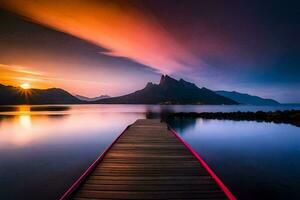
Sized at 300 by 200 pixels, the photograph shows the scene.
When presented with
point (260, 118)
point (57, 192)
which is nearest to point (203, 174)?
point (57, 192)

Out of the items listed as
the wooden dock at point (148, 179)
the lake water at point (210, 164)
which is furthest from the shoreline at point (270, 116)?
the wooden dock at point (148, 179)

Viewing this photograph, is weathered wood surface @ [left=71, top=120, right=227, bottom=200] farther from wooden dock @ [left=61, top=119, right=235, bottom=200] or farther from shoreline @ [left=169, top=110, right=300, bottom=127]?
shoreline @ [left=169, top=110, right=300, bottom=127]

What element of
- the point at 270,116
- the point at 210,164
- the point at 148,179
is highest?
the point at 148,179

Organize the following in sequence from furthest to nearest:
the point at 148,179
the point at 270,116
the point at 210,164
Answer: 1. the point at 270,116
2. the point at 210,164
3. the point at 148,179

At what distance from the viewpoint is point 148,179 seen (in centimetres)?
705

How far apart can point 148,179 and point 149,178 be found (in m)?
0.10

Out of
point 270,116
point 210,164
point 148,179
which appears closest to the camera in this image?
point 148,179

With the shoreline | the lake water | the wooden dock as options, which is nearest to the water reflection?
the lake water

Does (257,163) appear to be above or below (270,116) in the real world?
below

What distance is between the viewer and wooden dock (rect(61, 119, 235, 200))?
19.4 feet

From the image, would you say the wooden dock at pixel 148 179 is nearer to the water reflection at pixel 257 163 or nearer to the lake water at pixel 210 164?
the lake water at pixel 210 164

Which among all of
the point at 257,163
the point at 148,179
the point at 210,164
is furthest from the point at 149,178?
the point at 257,163

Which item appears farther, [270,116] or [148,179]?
[270,116]

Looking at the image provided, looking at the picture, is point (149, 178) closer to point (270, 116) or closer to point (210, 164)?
point (210, 164)
